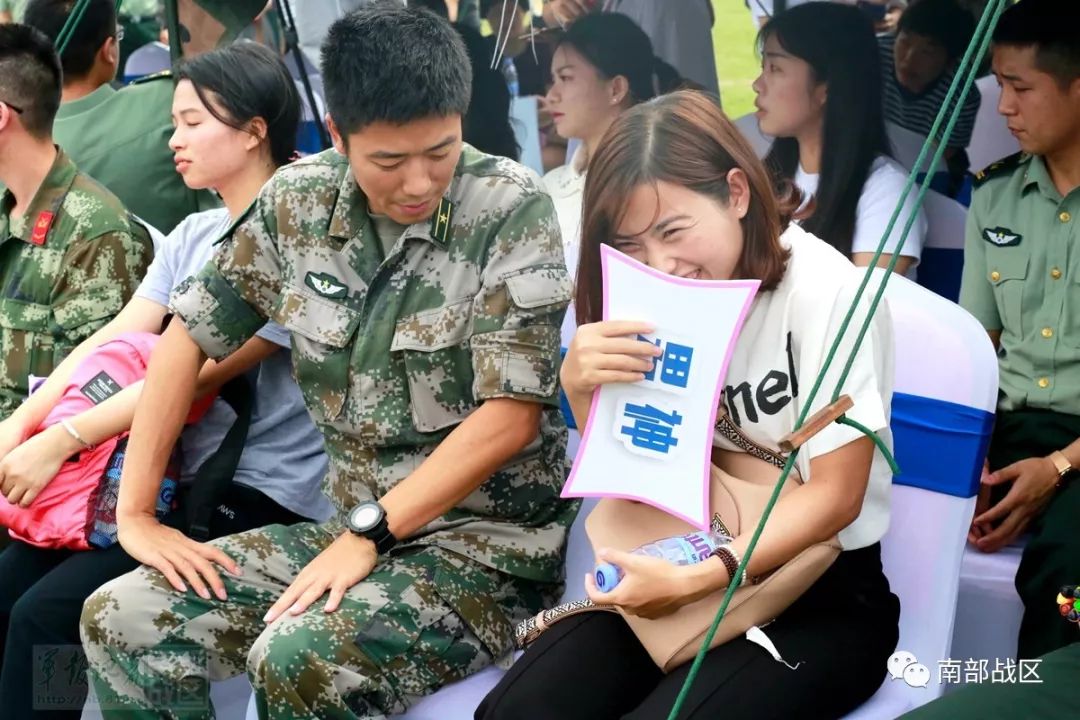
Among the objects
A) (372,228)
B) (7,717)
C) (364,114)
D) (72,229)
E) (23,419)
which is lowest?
(7,717)

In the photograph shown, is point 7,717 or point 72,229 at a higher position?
point 72,229

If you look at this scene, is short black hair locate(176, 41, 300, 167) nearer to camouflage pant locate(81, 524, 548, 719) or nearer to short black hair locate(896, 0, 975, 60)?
camouflage pant locate(81, 524, 548, 719)

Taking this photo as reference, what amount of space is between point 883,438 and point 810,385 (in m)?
0.16

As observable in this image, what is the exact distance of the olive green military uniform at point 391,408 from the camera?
2168 mm

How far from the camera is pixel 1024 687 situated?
1858 millimetres

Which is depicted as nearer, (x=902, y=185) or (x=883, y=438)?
(x=883, y=438)

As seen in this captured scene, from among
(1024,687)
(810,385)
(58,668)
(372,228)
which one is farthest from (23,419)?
(1024,687)

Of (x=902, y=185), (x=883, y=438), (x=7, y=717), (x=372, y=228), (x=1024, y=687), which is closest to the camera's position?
(x=1024, y=687)

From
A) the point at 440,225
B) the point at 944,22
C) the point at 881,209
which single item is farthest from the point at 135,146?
the point at 944,22

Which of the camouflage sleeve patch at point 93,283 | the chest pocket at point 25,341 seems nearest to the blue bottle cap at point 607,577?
the camouflage sleeve patch at point 93,283

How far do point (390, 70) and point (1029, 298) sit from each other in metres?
1.31

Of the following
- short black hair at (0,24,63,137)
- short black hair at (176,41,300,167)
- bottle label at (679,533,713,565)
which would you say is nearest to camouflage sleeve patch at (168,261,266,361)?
short black hair at (176,41,300,167)

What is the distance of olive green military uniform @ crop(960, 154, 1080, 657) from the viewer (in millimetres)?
2551

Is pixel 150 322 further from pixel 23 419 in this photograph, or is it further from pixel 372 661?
pixel 372 661
